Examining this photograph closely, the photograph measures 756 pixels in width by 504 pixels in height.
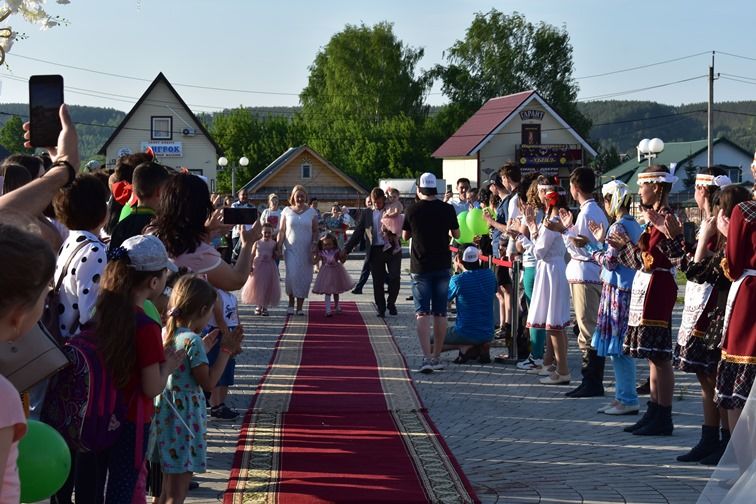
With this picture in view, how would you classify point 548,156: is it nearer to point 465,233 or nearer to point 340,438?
point 465,233

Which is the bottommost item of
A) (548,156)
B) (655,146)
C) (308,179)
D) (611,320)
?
(611,320)

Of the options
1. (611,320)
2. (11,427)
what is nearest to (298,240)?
(611,320)

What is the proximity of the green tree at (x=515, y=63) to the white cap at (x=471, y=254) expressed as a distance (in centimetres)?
6966

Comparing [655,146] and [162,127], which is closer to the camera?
[655,146]

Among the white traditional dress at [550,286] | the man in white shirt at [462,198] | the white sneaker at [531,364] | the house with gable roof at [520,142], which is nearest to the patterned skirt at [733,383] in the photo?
the white traditional dress at [550,286]

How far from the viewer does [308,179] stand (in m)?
82.8

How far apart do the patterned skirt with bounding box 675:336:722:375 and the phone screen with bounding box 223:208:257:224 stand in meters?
3.24

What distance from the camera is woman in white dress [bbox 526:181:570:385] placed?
11.1 m

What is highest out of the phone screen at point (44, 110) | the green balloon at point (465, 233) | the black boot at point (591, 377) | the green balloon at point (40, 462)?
the phone screen at point (44, 110)

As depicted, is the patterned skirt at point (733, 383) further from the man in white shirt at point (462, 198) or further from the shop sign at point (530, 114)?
the shop sign at point (530, 114)

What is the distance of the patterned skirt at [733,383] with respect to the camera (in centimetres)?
680

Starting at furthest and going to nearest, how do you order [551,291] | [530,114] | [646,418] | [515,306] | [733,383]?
[530,114], [515,306], [551,291], [646,418], [733,383]

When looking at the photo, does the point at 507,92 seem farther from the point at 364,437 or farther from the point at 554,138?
the point at 364,437

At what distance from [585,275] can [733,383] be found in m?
3.56
